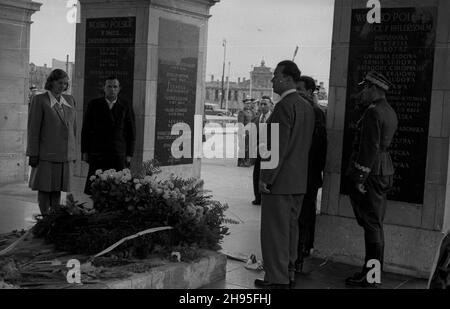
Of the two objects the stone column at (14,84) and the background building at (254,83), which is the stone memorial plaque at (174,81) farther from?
the stone column at (14,84)

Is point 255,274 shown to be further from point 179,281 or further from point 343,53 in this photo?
point 343,53

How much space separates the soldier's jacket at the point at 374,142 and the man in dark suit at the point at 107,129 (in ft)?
8.22

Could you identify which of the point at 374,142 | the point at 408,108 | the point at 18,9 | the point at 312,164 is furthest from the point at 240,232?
the point at 18,9

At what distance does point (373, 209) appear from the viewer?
4.69 metres

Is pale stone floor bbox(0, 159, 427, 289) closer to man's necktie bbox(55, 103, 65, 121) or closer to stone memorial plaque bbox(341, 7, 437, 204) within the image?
stone memorial plaque bbox(341, 7, 437, 204)

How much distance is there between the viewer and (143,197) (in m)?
4.70

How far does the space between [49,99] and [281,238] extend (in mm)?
2613

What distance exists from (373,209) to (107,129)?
276cm

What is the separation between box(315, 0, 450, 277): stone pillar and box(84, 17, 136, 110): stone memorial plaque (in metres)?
2.67

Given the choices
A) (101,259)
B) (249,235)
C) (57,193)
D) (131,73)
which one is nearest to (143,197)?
(101,259)

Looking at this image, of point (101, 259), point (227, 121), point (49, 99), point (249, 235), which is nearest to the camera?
point (101, 259)

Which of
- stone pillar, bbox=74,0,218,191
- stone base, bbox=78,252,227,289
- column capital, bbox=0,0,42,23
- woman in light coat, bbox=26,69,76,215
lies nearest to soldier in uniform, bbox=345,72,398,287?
stone base, bbox=78,252,227,289

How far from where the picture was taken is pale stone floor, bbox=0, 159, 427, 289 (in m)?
4.86

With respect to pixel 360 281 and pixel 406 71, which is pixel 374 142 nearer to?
pixel 406 71
